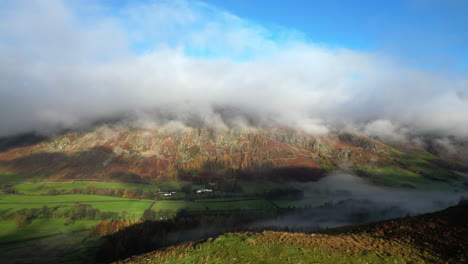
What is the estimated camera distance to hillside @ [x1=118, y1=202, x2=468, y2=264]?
66.9 ft

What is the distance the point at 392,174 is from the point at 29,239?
777ft

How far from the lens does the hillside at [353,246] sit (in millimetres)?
20406

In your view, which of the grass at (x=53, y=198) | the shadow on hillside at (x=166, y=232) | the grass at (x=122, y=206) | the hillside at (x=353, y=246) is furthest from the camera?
the grass at (x=53, y=198)

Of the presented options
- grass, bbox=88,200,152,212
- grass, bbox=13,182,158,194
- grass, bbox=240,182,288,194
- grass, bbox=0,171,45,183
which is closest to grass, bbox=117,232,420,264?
grass, bbox=88,200,152,212

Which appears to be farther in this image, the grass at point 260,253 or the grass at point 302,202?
the grass at point 302,202

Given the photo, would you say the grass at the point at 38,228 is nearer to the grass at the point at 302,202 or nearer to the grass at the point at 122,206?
the grass at the point at 122,206

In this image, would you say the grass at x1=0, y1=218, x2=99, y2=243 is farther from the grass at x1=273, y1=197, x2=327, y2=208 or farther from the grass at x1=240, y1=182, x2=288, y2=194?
the grass at x1=240, y1=182, x2=288, y2=194

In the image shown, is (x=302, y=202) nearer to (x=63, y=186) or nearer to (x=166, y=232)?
(x=166, y=232)

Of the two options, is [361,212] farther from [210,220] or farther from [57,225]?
[57,225]

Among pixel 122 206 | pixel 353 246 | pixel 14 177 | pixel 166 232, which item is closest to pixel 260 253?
pixel 353 246

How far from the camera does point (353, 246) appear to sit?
22828 millimetres

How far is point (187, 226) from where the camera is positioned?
96.1m

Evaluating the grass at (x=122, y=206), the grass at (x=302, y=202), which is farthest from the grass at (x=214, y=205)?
the grass at (x=302, y=202)

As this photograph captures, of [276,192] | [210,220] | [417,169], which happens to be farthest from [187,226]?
[417,169]
